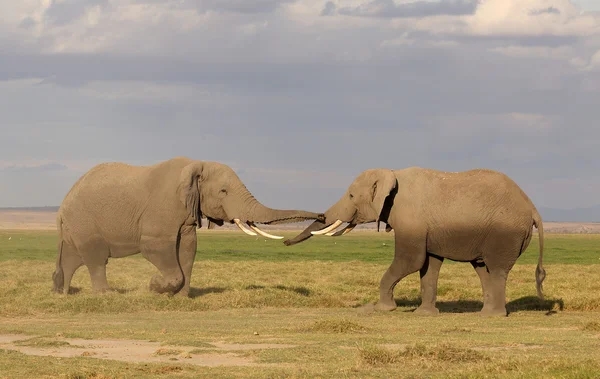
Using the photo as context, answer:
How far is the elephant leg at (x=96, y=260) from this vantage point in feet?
87.1

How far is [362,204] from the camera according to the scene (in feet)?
81.6

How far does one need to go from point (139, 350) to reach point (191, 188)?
9.27m

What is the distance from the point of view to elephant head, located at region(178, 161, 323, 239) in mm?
25797

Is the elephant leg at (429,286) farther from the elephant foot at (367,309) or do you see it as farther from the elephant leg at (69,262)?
the elephant leg at (69,262)

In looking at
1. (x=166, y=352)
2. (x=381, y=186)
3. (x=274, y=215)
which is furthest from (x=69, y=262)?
(x=166, y=352)

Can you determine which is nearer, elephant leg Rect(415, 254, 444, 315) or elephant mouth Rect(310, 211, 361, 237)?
elephant leg Rect(415, 254, 444, 315)

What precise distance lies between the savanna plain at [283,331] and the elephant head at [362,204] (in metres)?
2.13

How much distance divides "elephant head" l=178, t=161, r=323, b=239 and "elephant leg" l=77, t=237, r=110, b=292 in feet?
8.53

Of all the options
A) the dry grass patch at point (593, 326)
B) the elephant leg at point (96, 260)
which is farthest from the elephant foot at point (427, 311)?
the elephant leg at point (96, 260)

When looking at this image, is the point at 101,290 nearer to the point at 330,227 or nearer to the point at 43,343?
the point at 330,227

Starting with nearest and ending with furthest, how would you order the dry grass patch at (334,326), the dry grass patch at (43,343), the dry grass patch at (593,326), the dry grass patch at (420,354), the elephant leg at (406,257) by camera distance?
the dry grass patch at (420,354) < the dry grass patch at (43,343) < the dry grass patch at (334,326) < the dry grass patch at (593,326) < the elephant leg at (406,257)

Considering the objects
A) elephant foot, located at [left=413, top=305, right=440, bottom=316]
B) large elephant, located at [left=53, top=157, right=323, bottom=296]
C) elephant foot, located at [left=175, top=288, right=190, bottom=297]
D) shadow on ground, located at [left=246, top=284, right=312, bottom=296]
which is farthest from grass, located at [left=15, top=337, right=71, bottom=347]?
shadow on ground, located at [left=246, top=284, right=312, bottom=296]

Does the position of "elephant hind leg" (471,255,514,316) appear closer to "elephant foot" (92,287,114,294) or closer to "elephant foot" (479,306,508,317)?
"elephant foot" (479,306,508,317)

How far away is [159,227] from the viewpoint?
85.0 feet
